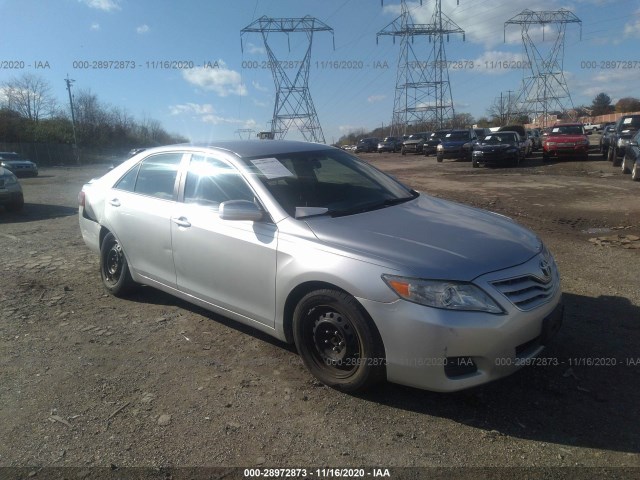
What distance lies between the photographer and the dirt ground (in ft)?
9.06

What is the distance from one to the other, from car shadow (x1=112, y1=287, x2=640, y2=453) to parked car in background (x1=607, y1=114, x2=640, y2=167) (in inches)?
716

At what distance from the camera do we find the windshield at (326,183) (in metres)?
3.93

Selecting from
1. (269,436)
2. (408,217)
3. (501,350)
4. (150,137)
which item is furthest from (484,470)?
(150,137)

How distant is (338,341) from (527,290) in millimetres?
1207

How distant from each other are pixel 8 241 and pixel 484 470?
8.40m

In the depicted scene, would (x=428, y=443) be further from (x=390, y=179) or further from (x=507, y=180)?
(x=507, y=180)

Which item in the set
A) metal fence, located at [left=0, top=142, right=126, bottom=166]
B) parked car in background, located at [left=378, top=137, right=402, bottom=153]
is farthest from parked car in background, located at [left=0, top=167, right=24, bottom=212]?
metal fence, located at [left=0, top=142, right=126, bottom=166]

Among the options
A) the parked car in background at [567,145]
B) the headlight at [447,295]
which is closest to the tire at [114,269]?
the headlight at [447,295]

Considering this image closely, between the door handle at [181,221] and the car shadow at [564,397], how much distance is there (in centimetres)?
116

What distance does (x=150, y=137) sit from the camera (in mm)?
54312

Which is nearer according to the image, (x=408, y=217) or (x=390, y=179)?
(x=408, y=217)

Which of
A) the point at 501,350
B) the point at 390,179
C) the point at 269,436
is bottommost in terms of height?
the point at 269,436

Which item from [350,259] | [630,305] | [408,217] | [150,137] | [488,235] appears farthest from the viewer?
[150,137]

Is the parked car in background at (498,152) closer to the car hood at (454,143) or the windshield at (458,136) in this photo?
the car hood at (454,143)
